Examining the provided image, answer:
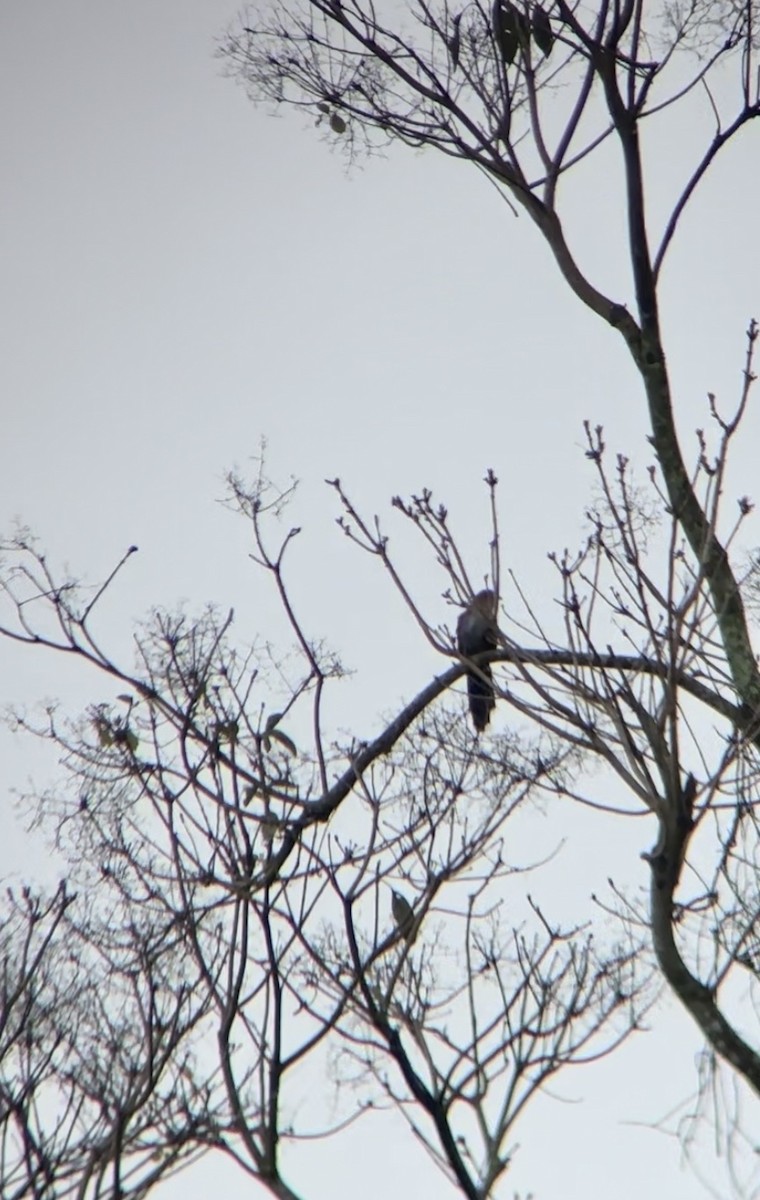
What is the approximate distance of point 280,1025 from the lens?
3646mm

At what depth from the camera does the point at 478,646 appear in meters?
5.25

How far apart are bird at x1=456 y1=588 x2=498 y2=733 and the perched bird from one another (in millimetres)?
756

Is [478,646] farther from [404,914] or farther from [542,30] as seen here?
[542,30]

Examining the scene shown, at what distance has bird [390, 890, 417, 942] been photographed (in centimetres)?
461

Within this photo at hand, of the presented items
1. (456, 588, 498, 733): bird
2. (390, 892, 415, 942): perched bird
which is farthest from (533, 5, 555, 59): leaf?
(390, 892, 415, 942): perched bird

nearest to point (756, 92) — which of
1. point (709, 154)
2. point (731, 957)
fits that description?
point (709, 154)

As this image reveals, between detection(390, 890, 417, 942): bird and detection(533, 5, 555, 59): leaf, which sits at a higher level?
detection(533, 5, 555, 59): leaf

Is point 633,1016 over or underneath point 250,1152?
over

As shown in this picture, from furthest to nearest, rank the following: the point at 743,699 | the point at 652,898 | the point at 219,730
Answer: the point at 219,730
the point at 743,699
the point at 652,898

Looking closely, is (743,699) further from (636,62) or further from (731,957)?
(636,62)

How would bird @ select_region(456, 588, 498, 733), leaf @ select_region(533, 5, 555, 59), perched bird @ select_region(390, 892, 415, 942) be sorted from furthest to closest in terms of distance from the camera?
leaf @ select_region(533, 5, 555, 59)
perched bird @ select_region(390, 892, 415, 942)
bird @ select_region(456, 588, 498, 733)

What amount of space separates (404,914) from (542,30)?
3.53 meters

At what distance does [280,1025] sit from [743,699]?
1750 millimetres

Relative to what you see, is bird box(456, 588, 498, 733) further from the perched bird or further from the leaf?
the leaf
